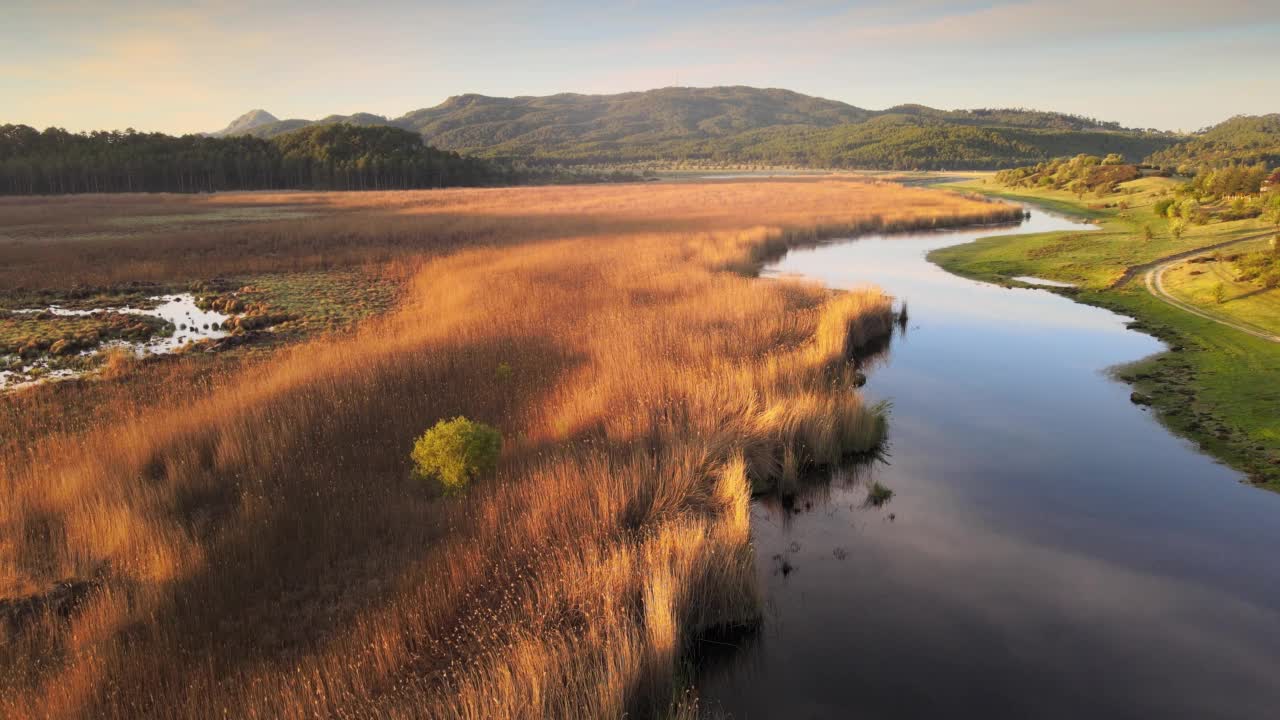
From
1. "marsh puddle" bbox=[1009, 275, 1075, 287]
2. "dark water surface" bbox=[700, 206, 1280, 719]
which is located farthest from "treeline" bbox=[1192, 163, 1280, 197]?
"dark water surface" bbox=[700, 206, 1280, 719]

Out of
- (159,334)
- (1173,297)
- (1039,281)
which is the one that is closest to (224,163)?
(159,334)

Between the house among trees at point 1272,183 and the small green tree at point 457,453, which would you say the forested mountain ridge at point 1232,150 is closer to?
the house among trees at point 1272,183

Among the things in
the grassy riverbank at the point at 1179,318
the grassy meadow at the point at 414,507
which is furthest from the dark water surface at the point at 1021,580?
the grassy meadow at the point at 414,507

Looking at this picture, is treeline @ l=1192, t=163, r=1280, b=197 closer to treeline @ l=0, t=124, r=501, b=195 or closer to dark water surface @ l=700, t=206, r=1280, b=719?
dark water surface @ l=700, t=206, r=1280, b=719

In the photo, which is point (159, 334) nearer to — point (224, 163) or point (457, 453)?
point (457, 453)

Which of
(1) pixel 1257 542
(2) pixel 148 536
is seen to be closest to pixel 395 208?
(2) pixel 148 536

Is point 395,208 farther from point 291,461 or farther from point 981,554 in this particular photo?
point 981,554
